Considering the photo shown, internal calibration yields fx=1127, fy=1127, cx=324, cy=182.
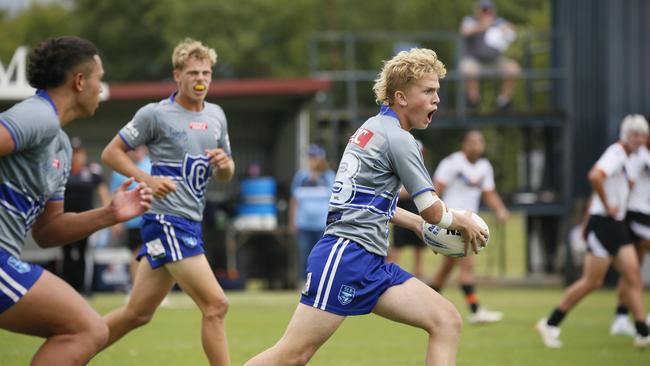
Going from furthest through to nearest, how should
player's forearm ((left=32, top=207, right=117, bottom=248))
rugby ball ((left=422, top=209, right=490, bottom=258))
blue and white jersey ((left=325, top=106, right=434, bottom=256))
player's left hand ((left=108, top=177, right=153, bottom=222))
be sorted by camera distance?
1. rugby ball ((left=422, top=209, right=490, bottom=258))
2. blue and white jersey ((left=325, top=106, right=434, bottom=256))
3. player's forearm ((left=32, top=207, right=117, bottom=248))
4. player's left hand ((left=108, top=177, right=153, bottom=222))

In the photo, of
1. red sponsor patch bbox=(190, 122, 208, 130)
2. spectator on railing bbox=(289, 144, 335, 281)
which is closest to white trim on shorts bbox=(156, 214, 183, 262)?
red sponsor patch bbox=(190, 122, 208, 130)

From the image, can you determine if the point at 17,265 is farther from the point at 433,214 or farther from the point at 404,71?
the point at 404,71

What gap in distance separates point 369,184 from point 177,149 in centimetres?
243

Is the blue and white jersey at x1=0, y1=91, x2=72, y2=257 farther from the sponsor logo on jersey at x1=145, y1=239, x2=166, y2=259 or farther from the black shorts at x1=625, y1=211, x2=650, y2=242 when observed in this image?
the black shorts at x1=625, y1=211, x2=650, y2=242

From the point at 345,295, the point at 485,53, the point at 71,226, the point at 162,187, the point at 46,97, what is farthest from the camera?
the point at 485,53

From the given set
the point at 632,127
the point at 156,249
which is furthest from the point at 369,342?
the point at 156,249

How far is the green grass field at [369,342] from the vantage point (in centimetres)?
1022

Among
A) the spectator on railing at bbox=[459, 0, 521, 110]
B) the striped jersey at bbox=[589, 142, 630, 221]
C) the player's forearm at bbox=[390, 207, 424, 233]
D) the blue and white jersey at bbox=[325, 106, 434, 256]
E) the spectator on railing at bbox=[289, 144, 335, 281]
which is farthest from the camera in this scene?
the spectator on railing at bbox=[459, 0, 521, 110]

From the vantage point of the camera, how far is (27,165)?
224 inches

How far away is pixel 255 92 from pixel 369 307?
15.2 metres

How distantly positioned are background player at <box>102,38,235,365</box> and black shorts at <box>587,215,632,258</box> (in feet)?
14.7

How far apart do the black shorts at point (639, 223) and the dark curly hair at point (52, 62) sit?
810cm

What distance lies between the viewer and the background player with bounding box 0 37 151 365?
18.3 feet

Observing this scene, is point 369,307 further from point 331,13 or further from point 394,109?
point 331,13
